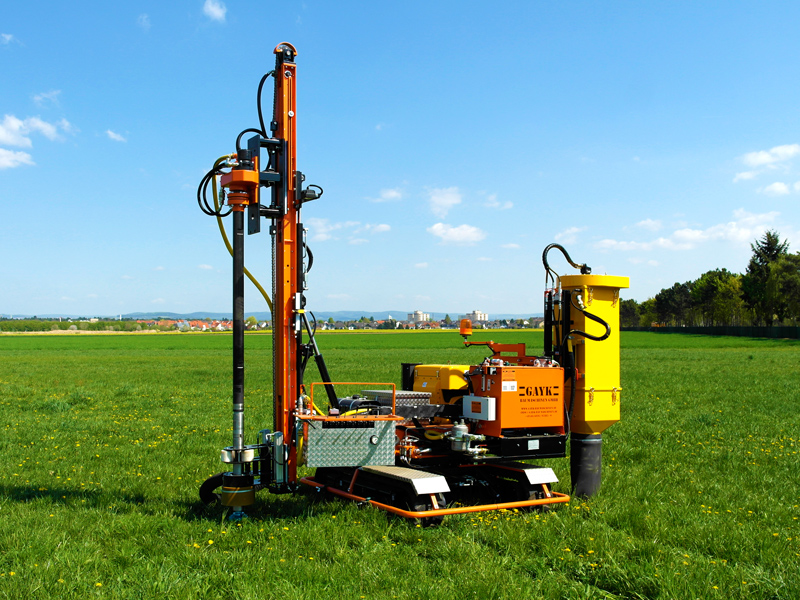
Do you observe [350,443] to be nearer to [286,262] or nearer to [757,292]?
[286,262]

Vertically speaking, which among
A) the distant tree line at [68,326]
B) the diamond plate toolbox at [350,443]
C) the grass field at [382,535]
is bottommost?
the distant tree line at [68,326]

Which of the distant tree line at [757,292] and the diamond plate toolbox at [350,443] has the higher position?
the distant tree line at [757,292]

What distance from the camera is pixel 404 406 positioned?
840 centimetres

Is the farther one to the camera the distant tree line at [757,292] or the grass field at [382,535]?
the distant tree line at [757,292]

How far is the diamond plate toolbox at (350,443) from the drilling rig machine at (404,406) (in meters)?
0.01

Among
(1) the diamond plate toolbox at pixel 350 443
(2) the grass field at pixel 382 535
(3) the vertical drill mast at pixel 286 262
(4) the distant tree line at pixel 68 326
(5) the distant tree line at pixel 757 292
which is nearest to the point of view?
(2) the grass field at pixel 382 535

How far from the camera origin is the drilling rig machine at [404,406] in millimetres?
7684

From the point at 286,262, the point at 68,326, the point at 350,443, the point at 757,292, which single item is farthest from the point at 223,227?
the point at 68,326

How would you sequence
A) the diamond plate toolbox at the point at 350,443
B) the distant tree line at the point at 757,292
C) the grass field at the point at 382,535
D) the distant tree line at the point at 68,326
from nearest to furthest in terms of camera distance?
the grass field at the point at 382,535
the diamond plate toolbox at the point at 350,443
the distant tree line at the point at 757,292
the distant tree line at the point at 68,326

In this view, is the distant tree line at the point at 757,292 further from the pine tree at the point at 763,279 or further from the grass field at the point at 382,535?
the grass field at the point at 382,535

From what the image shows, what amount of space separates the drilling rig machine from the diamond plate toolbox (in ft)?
0.04

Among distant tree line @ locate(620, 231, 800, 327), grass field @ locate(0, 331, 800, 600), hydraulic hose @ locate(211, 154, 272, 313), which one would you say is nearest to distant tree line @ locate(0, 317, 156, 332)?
distant tree line @ locate(620, 231, 800, 327)

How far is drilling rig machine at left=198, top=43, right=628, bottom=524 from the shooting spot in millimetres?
7684

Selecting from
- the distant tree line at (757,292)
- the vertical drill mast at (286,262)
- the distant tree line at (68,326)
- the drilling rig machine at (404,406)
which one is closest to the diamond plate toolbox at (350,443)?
the drilling rig machine at (404,406)
